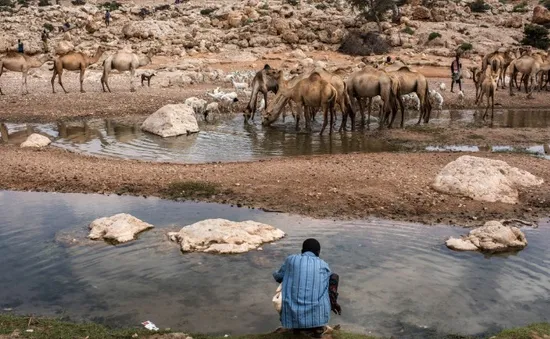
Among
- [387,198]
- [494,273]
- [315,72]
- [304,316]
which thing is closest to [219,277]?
[304,316]

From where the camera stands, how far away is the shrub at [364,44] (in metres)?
40.6

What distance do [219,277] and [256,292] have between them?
2.03 ft

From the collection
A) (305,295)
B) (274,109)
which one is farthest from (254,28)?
(305,295)

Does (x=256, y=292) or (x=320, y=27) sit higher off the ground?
(x=320, y=27)

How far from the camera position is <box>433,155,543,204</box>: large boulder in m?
10.8

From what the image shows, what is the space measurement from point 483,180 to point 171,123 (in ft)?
31.0

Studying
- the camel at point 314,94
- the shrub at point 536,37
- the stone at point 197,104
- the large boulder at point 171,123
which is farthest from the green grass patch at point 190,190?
the shrub at point 536,37

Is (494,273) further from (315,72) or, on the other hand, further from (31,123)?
(31,123)

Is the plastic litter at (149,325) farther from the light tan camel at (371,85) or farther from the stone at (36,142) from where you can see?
the light tan camel at (371,85)

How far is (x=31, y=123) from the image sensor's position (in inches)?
769

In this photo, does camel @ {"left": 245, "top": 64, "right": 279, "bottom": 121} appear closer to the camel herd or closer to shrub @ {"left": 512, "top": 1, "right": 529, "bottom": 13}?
the camel herd

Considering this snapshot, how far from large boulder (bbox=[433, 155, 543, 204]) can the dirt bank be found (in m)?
0.23

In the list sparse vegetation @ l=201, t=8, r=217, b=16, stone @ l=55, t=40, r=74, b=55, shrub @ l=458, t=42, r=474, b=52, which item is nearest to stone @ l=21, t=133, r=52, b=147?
stone @ l=55, t=40, r=74, b=55

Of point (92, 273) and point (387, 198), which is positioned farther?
point (387, 198)
